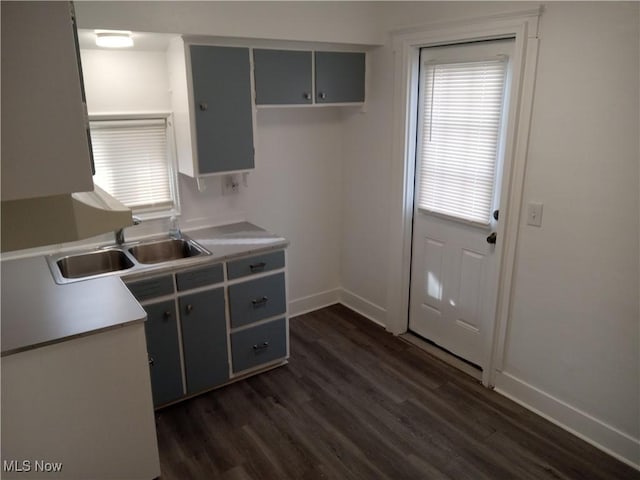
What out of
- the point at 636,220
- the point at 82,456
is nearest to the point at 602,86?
the point at 636,220

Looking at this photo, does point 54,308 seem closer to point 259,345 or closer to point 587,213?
point 259,345

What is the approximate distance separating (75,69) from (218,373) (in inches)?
81.9

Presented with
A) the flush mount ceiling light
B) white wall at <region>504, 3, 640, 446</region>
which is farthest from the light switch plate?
the flush mount ceiling light

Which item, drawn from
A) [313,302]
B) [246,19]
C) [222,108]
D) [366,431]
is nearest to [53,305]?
[222,108]

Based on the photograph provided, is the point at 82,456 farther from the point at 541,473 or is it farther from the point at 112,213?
the point at 541,473

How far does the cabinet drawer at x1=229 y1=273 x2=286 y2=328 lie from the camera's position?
2.96 m

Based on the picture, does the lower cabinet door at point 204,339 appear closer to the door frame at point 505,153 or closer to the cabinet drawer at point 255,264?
the cabinet drawer at point 255,264

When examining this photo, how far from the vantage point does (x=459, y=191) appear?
10.3 feet

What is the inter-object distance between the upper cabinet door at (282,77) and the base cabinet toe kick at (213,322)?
1.02 m

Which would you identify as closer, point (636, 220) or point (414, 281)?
point (636, 220)

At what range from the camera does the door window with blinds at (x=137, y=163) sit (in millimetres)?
2947

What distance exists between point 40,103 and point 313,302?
9.91 ft

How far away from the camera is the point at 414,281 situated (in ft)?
11.9

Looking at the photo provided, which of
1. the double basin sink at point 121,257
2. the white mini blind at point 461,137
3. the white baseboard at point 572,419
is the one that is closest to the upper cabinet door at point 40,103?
the double basin sink at point 121,257
